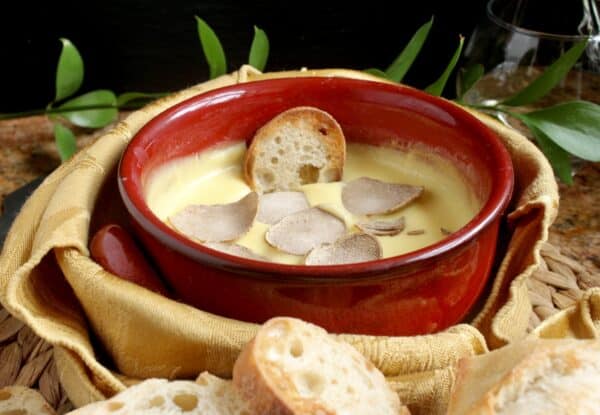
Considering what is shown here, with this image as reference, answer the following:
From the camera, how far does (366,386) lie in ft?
2.97

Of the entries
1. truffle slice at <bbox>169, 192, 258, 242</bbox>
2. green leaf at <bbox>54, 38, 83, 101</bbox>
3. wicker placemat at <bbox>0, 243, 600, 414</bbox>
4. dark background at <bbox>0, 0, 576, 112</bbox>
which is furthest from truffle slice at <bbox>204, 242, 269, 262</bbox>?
dark background at <bbox>0, 0, 576, 112</bbox>

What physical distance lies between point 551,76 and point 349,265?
673 millimetres

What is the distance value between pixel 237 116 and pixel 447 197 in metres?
0.33

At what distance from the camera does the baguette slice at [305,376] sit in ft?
2.74

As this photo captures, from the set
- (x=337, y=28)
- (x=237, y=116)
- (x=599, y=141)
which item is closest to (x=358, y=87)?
(x=237, y=116)

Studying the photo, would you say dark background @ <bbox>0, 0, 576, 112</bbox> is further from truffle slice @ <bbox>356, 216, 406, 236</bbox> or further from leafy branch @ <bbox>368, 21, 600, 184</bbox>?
truffle slice @ <bbox>356, 216, 406, 236</bbox>

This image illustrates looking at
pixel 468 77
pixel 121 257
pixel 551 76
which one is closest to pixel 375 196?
pixel 121 257

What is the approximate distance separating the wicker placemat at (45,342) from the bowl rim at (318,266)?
8.3 inches

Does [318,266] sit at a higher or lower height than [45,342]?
higher

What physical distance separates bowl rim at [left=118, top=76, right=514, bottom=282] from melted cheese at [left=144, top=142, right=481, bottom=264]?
0.06 metres

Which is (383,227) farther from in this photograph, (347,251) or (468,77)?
(468,77)

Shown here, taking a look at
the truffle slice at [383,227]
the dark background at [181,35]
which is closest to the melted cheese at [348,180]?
the truffle slice at [383,227]

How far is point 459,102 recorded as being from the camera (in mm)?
1526

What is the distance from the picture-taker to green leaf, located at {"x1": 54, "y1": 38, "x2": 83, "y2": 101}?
168 cm
